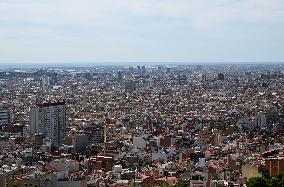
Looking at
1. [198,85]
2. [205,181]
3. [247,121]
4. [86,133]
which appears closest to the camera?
[205,181]

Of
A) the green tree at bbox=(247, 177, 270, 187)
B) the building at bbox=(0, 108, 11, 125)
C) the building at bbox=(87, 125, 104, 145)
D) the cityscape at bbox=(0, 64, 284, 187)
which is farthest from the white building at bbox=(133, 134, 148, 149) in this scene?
the green tree at bbox=(247, 177, 270, 187)

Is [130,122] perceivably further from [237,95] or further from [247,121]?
[237,95]

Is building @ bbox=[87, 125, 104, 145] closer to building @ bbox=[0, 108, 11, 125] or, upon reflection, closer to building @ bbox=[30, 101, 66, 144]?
building @ bbox=[30, 101, 66, 144]

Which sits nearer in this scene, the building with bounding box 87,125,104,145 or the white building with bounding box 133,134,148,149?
the white building with bounding box 133,134,148,149

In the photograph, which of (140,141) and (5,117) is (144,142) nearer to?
(140,141)

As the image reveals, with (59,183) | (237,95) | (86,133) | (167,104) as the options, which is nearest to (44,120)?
(86,133)

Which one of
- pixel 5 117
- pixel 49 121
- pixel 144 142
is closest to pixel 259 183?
pixel 144 142

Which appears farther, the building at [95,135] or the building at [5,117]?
the building at [5,117]

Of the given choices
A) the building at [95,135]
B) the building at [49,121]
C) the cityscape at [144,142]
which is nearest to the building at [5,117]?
the cityscape at [144,142]

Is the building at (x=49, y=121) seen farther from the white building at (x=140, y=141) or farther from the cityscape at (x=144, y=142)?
the white building at (x=140, y=141)
